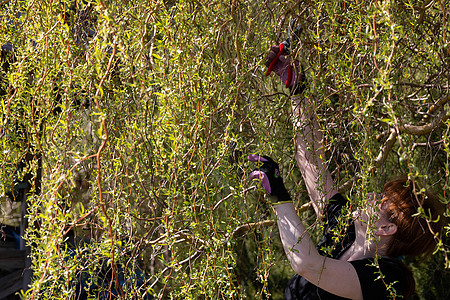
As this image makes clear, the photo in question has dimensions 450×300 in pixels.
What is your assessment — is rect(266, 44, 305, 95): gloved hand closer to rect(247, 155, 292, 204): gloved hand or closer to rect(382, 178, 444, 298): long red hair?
rect(247, 155, 292, 204): gloved hand

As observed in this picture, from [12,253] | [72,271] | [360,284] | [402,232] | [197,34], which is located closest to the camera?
[72,271]

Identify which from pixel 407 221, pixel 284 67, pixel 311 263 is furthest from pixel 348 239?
pixel 284 67

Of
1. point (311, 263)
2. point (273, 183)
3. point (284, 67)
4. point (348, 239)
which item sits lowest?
point (348, 239)

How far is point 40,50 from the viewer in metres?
1.62

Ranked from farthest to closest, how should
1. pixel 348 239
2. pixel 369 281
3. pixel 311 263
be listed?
pixel 348 239, pixel 369 281, pixel 311 263

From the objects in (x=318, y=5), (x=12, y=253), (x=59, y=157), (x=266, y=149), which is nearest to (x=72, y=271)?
(x=59, y=157)

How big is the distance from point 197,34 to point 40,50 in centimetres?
48

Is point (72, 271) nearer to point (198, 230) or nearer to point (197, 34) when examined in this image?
point (198, 230)

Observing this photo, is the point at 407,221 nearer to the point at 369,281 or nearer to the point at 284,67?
the point at 369,281

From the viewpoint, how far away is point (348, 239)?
2146 millimetres

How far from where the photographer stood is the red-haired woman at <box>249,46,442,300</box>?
168 cm

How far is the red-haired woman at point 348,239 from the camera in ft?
5.53

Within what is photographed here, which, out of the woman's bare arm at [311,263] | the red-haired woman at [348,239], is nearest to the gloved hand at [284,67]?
the red-haired woman at [348,239]

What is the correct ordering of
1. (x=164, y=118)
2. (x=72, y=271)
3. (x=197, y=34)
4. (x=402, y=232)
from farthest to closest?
(x=402, y=232), (x=197, y=34), (x=164, y=118), (x=72, y=271)
